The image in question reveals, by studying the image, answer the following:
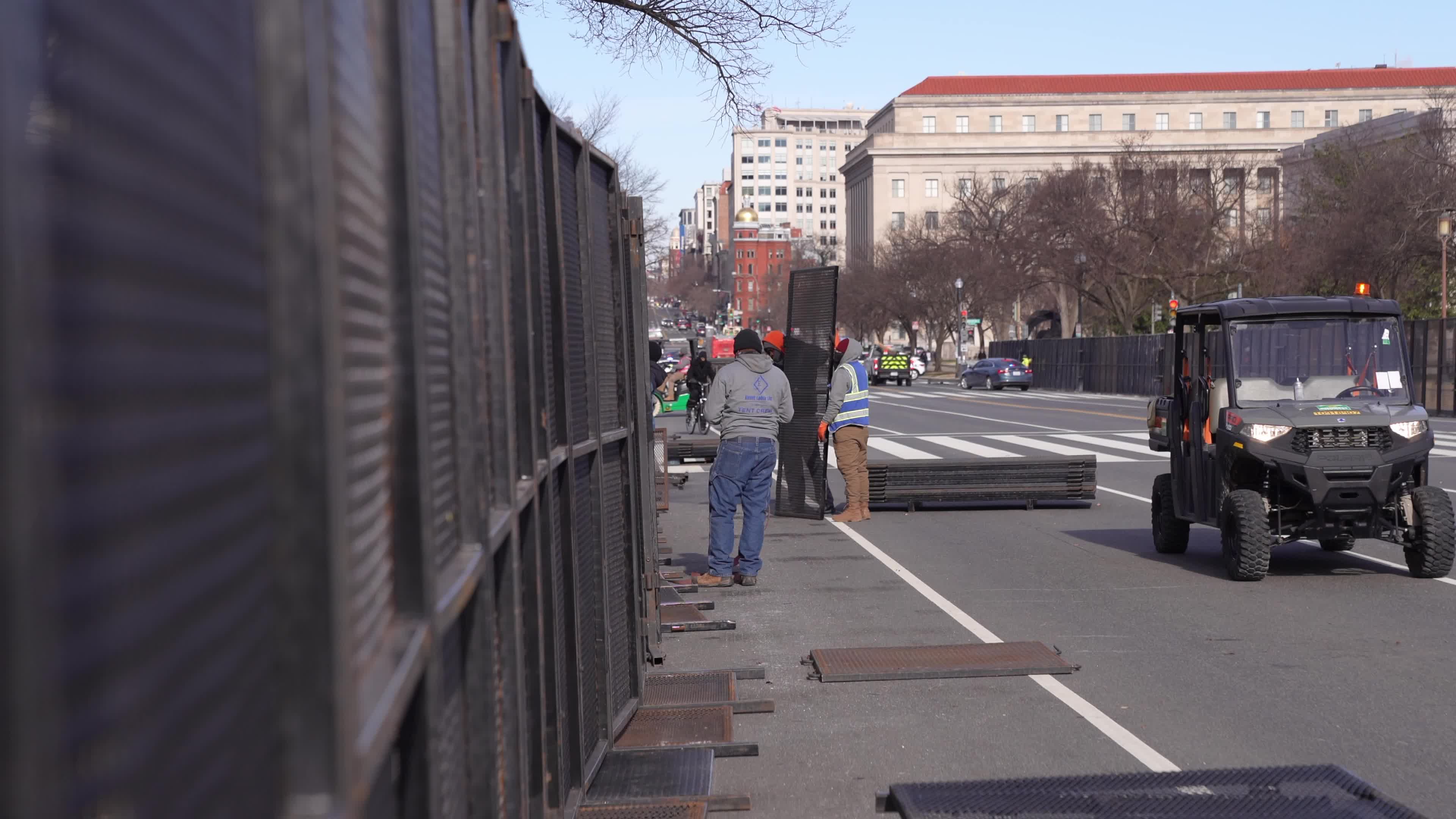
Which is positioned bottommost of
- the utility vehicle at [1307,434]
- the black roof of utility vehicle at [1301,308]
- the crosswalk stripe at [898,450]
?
the crosswalk stripe at [898,450]

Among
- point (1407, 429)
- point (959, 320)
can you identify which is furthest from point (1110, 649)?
point (959, 320)

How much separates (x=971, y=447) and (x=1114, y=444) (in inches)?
102

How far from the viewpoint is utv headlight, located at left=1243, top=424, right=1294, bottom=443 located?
11273mm

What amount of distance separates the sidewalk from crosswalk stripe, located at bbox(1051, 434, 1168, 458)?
45.7 feet

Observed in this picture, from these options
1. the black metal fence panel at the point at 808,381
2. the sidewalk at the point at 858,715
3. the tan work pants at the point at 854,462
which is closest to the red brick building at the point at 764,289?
the black metal fence panel at the point at 808,381

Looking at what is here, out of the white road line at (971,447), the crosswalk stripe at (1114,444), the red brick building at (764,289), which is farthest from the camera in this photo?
the red brick building at (764,289)

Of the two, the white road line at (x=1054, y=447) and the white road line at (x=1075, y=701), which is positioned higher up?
the white road line at (x=1075, y=701)

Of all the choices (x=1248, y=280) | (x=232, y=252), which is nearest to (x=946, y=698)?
(x=232, y=252)

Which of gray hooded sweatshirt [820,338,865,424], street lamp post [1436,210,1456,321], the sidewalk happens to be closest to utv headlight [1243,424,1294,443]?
the sidewalk

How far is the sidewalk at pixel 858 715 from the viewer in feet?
20.2

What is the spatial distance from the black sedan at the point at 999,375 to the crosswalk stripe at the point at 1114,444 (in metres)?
34.8

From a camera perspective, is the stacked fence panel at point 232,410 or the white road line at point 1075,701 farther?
the white road line at point 1075,701

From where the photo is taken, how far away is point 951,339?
347ft

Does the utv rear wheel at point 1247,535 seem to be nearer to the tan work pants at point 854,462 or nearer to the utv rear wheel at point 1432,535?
the utv rear wheel at point 1432,535
